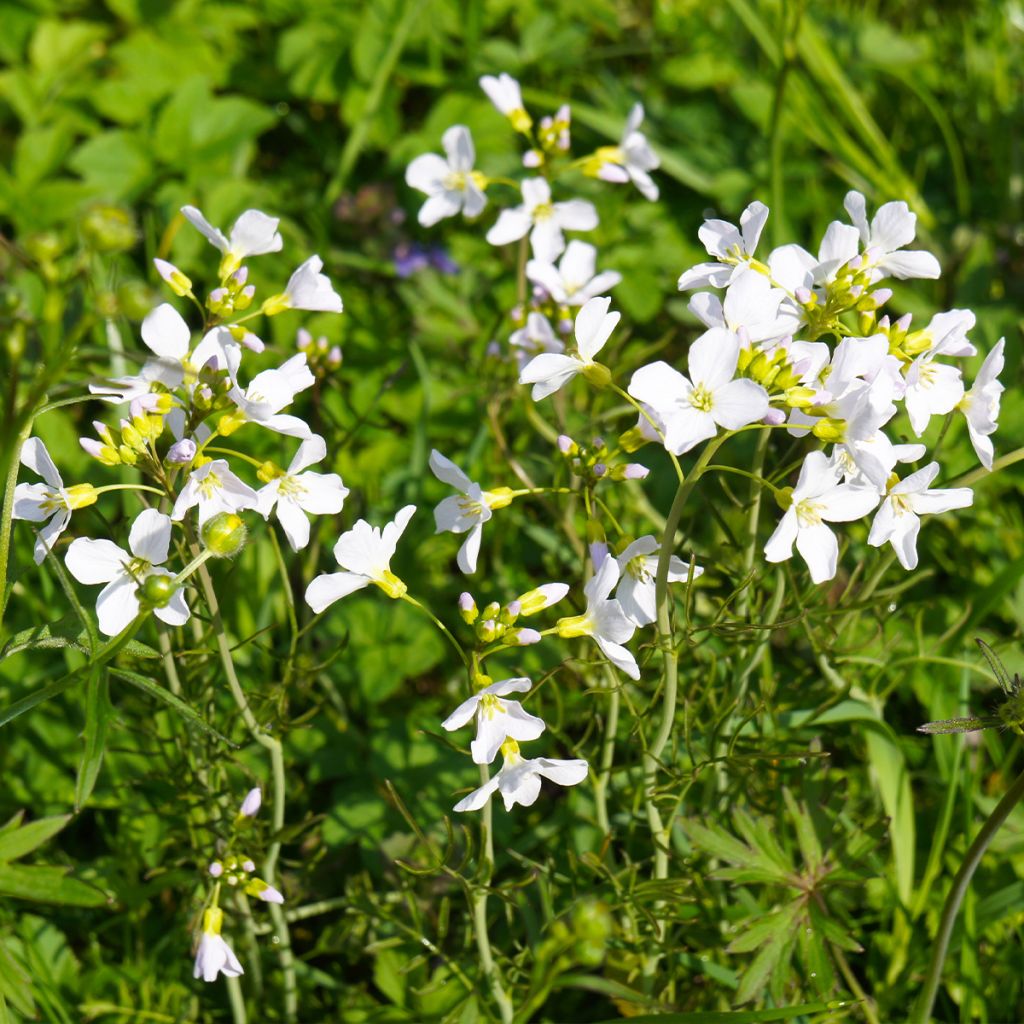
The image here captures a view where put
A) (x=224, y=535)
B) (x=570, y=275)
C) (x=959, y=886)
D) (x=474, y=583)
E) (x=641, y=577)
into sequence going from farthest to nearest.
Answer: (x=474, y=583) < (x=570, y=275) < (x=959, y=886) < (x=641, y=577) < (x=224, y=535)

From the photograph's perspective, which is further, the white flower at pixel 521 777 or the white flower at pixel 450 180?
the white flower at pixel 450 180

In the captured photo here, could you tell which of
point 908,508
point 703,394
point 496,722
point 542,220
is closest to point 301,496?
point 496,722

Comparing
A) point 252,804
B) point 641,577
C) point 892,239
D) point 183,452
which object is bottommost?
point 252,804

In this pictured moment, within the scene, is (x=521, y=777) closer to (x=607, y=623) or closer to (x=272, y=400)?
(x=607, y=623)

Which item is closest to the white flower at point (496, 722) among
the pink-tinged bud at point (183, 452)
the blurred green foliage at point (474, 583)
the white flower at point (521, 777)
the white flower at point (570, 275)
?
the white flower at point (521, 777)

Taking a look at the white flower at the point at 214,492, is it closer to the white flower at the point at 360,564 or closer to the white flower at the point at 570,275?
the white flower at the point at 360,564

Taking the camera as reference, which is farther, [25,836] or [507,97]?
[507,97]
